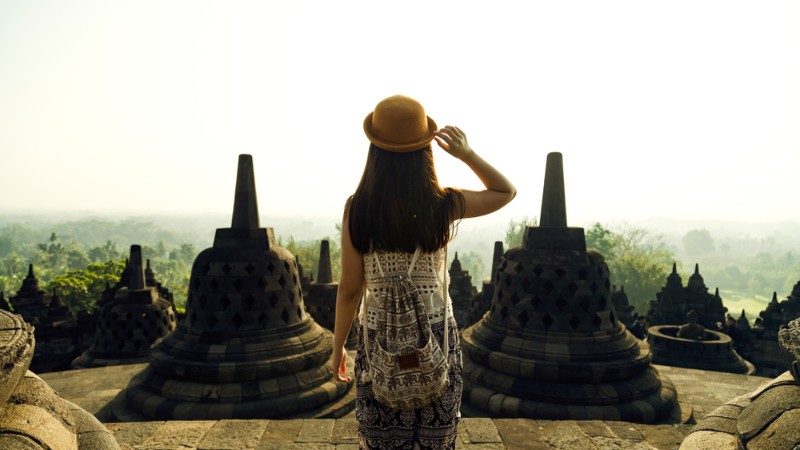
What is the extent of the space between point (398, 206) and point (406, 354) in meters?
0.60

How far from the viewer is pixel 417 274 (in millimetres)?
2135

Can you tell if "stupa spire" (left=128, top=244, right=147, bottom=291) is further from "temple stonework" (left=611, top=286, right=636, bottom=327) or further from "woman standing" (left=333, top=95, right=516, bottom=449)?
"temple stonework" (left=611, top=286, right=636, bottom=327)

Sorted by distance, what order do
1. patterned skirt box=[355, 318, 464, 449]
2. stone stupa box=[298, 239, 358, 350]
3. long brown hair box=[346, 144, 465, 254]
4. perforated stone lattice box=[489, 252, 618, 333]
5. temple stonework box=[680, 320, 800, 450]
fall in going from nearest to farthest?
long brown hair box=[346, 144, 465, 254], patterned skirt box=[355, 318, 464, 449], temple stonework box=[680, 320, 800, 450], perforated stone lattice box=[489, 252, 618, 333], stone stupa box=[298, 239, 358, 350]

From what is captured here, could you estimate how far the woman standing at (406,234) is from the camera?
2070mm

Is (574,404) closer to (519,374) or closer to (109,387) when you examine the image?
(519,374)

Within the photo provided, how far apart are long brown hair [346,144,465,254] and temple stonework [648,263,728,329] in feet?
51.3

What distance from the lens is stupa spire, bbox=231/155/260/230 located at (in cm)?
722

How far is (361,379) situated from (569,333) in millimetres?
5042

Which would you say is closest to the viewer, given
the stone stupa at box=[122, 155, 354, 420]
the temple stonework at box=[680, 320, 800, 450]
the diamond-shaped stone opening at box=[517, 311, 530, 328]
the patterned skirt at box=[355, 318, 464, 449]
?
the patterned skirt at box=[355, 318, 464, 449]

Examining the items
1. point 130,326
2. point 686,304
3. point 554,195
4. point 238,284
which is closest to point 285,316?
point 238,284

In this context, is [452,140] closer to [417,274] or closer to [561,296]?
[417,274]

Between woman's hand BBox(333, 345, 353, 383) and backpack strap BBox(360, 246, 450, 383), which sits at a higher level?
backpack strap BBox(360, 246, 450, 383)

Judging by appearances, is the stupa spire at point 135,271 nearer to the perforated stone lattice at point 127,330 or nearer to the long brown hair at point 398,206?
the perforated stone lattice at point 127,330

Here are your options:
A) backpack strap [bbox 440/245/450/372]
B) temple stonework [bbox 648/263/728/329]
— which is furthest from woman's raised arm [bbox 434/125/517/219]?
temple stonework [bbox 648/263/728/329]
